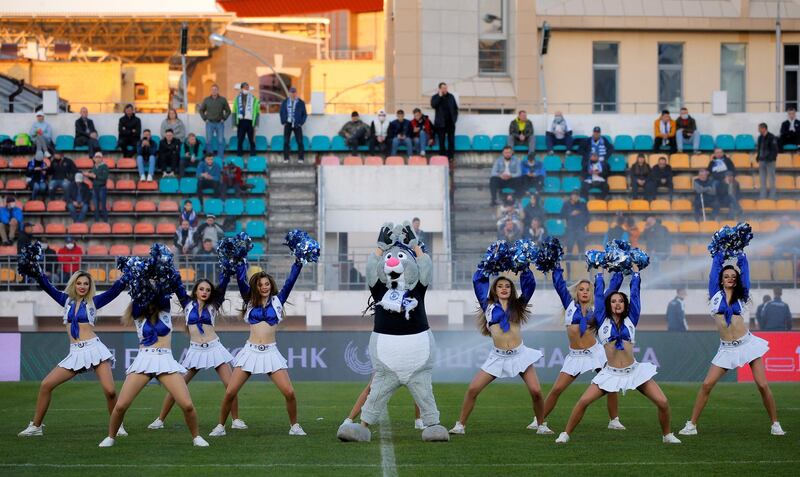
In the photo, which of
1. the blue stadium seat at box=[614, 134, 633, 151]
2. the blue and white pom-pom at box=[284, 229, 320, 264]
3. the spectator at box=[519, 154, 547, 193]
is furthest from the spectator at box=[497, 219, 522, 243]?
the blue and white pom-pom at box=[284, 229, 320, 264]

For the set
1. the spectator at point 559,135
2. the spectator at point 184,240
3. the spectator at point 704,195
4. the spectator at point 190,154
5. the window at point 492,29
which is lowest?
the spectator at point 184,240

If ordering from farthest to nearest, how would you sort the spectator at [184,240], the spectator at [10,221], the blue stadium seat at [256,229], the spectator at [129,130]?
1. the spectator at [129,130]
2. the blue stadium seat at [256,229]
3. the spectator at [10,221]
4. the spectator at [184,240]

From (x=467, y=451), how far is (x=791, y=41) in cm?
2722

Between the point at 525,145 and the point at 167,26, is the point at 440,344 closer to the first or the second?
the point at 525,145

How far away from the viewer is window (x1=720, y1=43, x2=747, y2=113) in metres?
35.4

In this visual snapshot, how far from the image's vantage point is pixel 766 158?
28703 mm

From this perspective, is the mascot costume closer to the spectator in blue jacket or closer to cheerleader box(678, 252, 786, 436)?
cheerleader box(678, 252, 786, 436)

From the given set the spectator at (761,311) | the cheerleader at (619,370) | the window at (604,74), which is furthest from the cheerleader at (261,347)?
the window at (604,74)

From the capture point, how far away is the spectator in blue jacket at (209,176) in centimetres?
2770

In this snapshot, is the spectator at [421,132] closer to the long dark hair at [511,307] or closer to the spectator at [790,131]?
the spectator at [790,131]

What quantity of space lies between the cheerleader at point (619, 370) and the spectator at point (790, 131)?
753 inches

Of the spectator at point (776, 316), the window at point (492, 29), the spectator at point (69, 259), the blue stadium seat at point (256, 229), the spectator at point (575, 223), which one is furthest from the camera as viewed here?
the window at point (492, 29)

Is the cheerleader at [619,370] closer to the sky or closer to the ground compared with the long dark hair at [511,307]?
closer to the ground

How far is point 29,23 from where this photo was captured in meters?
→ 56.9
